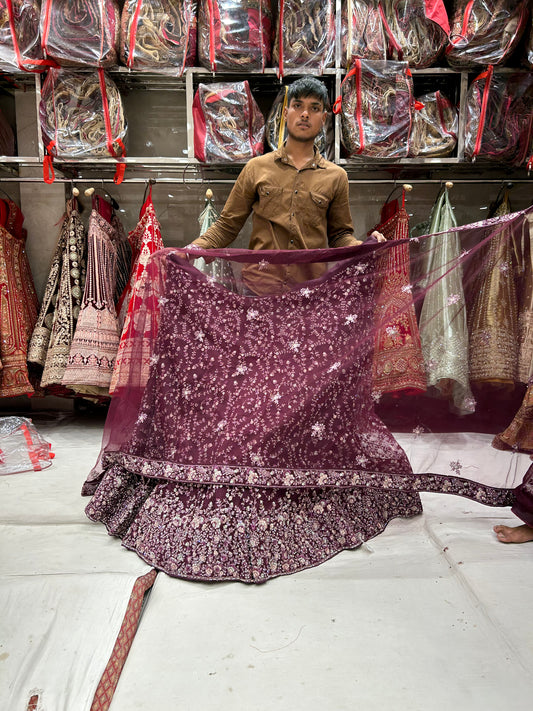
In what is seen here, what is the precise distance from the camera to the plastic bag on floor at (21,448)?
7.11 ft

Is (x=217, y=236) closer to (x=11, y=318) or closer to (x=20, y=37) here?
(x=11, y=318)

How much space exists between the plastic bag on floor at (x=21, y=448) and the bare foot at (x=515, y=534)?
190 centimetres

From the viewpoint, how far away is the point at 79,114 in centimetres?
246

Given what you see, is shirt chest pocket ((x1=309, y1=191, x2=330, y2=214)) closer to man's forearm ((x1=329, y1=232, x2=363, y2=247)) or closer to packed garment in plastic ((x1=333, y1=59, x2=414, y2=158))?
man's forearm ((x1=329, y1=232, x2=363, y2=247))

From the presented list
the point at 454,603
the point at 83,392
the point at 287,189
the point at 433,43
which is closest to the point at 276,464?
the point at 454,603

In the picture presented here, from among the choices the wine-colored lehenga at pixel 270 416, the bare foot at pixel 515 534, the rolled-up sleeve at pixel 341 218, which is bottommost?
the bare foot at pixel 515 534

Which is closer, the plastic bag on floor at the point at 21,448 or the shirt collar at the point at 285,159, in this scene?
the shirt collar at the point at 285,159

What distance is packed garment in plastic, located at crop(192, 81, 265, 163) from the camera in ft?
7.98

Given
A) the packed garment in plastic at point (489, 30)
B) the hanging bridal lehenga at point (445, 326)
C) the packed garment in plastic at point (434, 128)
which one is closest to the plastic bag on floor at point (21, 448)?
the hanging bridal lehenga at point (445, 326)

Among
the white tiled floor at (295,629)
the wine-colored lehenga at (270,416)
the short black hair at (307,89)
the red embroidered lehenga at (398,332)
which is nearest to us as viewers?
the white tiled floor at (295,629)

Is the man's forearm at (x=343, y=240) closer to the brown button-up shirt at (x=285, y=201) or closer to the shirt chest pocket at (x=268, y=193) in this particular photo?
the brown button-up shirt at (x=285, y=201)

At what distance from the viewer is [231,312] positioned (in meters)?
1.59

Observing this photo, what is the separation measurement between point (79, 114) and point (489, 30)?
7.01 ft

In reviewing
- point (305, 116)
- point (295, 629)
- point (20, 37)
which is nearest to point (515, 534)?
point (295, 629)
